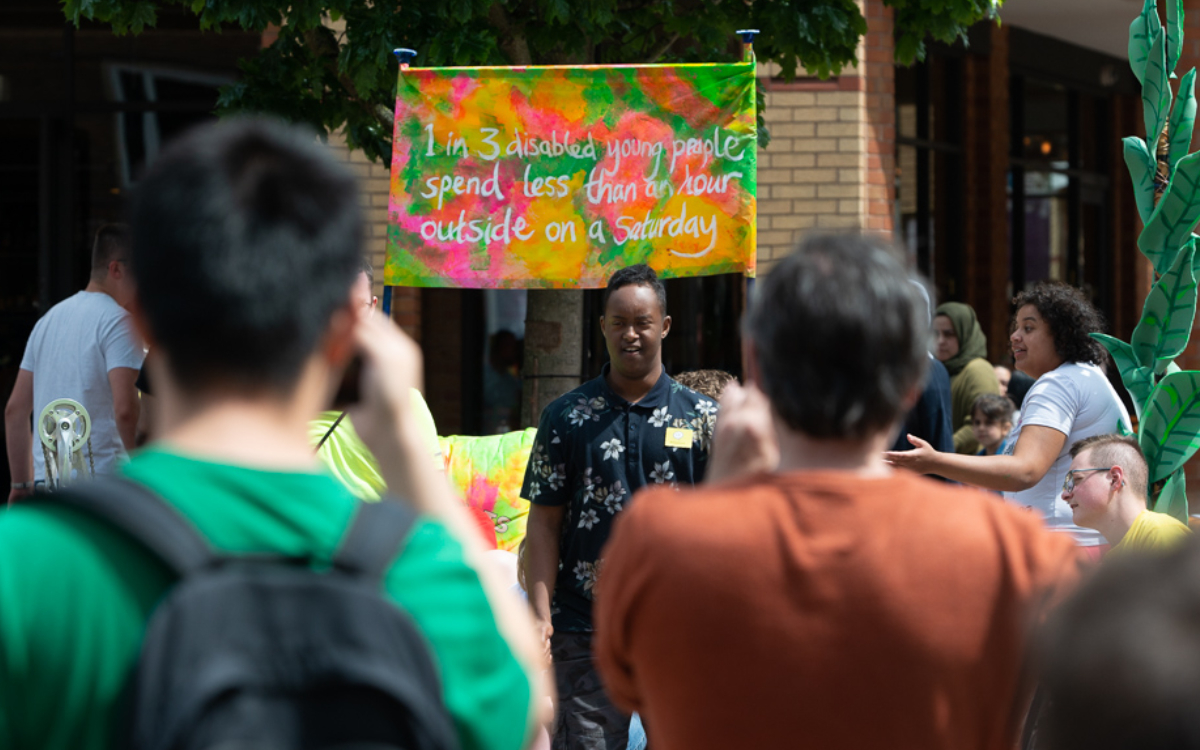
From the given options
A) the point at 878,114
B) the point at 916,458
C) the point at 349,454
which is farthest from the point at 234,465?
the point at 878,114

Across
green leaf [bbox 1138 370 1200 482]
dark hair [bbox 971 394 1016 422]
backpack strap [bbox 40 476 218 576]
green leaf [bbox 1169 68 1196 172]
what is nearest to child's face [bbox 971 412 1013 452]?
dark hair [bbox 971 394 1016 422]

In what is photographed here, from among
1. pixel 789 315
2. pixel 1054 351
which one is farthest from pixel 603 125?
pixel 789 315

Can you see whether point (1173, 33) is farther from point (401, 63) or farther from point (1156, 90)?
point (401, 63)

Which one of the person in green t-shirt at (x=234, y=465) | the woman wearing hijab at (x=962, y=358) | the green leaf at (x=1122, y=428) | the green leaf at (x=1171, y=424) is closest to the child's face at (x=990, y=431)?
the woman wearing hijab at (x=962, y=358)

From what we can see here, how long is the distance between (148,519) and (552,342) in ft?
16.8

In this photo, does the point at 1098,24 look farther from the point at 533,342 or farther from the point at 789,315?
the point at 789,315

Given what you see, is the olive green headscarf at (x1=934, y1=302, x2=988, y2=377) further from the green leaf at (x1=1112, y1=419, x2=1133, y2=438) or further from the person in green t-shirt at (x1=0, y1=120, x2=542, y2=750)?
the person in green t-shirt at (x1=0, y1=120, x2=542, y2=750)

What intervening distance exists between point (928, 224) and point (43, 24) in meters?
7.44

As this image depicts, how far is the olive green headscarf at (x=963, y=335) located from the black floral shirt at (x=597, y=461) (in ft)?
12.9

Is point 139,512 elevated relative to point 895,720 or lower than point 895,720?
elevated

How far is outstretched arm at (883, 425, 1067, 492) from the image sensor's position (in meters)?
4.29

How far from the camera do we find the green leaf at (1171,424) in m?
3.90

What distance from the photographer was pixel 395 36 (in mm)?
5539

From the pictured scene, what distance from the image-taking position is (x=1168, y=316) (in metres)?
3.98
